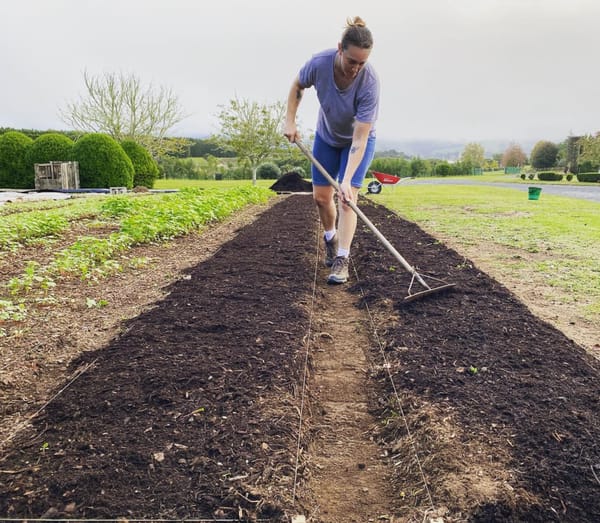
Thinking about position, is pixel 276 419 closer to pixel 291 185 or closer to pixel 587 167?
pixel 291 185

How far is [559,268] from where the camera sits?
5559 mm

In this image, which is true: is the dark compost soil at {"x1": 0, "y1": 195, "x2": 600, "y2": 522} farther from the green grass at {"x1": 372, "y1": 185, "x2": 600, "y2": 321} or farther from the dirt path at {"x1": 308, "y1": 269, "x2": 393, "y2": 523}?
the green grass at {"x1": 372, "y1": 185, "x2": 600, "y2": 321}

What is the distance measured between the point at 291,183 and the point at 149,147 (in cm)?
1447

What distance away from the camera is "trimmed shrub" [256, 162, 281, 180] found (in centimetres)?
3600

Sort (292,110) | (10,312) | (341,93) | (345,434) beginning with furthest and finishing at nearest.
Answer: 1. (292,110)
2. (341,93)
3. (10,312)
4. (345,434)

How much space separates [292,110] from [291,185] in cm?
1762

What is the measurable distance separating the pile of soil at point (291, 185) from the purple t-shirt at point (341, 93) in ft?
56.6

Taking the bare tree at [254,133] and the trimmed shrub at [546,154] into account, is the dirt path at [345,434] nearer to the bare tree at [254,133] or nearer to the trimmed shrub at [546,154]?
the bare tree at [254,133]

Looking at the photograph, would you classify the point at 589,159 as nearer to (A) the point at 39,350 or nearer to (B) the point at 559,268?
(B) the point at 559,268

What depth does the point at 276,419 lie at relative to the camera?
83.7 inches

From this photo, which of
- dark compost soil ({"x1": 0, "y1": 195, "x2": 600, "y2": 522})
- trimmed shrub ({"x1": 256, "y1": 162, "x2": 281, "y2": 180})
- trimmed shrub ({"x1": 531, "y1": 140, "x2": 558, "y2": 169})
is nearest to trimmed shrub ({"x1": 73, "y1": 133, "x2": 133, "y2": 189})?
trimmed shrub ({"x1": 256, "y1": 162, "x2": 281, "y2": 180})

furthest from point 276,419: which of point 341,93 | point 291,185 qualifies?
point 291,185

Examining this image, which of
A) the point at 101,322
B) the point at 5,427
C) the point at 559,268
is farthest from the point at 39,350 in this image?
the point at 559,268

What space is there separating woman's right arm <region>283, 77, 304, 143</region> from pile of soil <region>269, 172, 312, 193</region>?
55.6 ft
